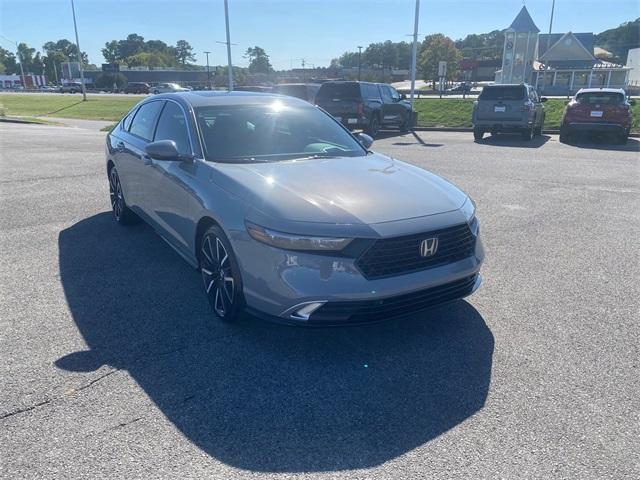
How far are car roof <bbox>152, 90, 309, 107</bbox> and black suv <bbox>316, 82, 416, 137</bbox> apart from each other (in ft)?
39.4

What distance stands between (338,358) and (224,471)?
117cm

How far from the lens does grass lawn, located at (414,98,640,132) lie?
2134 cm

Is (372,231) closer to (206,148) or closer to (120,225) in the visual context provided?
(206,148)

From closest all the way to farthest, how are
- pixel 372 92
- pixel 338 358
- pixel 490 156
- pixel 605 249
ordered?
pixel 338 358 → pixel 605 249 → pixel 490 156 → pixel 372 92

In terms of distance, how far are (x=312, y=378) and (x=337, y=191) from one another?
126 centimetres

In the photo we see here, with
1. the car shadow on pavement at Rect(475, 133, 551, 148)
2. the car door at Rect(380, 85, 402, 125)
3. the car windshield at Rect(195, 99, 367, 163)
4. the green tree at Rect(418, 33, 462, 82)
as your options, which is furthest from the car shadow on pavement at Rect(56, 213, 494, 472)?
the green tree at Rect(418, 33, 462, 82)

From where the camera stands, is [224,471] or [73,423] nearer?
[224,471]

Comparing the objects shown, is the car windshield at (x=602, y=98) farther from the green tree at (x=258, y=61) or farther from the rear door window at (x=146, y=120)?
the green tree at (x=258, y=61)

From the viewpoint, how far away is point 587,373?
318cm

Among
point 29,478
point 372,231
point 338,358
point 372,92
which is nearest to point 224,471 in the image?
point 29,478

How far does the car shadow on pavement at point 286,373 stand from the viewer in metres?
2.58

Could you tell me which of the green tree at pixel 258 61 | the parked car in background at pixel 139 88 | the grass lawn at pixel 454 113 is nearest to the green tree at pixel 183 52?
the green tree at pixel 258 61

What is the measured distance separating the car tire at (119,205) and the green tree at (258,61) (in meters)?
132

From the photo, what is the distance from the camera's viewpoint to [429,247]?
128 inches
